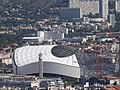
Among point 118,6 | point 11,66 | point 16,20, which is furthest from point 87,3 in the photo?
point 11,66

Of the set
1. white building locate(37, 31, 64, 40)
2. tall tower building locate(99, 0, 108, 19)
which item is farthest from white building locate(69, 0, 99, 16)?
white building locate(37, 31, 64, 40)

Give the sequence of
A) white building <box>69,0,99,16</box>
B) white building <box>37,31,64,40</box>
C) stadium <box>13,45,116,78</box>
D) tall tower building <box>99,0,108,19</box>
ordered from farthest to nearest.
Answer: white building <box>69,0,99,16</box>, tall tower building <box>99,0,108,19</box>, white building <box>37,31,64,40</box>, stadium <box>13,45,116,78</box>

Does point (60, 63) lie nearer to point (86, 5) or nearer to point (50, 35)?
point (50, 35)

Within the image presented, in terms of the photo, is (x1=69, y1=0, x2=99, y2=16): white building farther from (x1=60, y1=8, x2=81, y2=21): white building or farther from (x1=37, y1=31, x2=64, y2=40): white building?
(x1=37, y1=31, x2=64, y2=40): white building

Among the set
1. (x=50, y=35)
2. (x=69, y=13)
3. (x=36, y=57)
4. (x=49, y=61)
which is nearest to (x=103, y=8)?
(x=69, y=13)

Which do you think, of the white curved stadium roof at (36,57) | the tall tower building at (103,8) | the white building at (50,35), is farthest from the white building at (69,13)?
the white curved stadium roof at (36,57)

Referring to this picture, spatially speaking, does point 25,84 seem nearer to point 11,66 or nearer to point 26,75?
point 26,75

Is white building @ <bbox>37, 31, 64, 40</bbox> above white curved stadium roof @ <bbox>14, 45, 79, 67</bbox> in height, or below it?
above

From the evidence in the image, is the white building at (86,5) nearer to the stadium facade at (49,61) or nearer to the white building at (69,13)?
the white building at (69,13)
